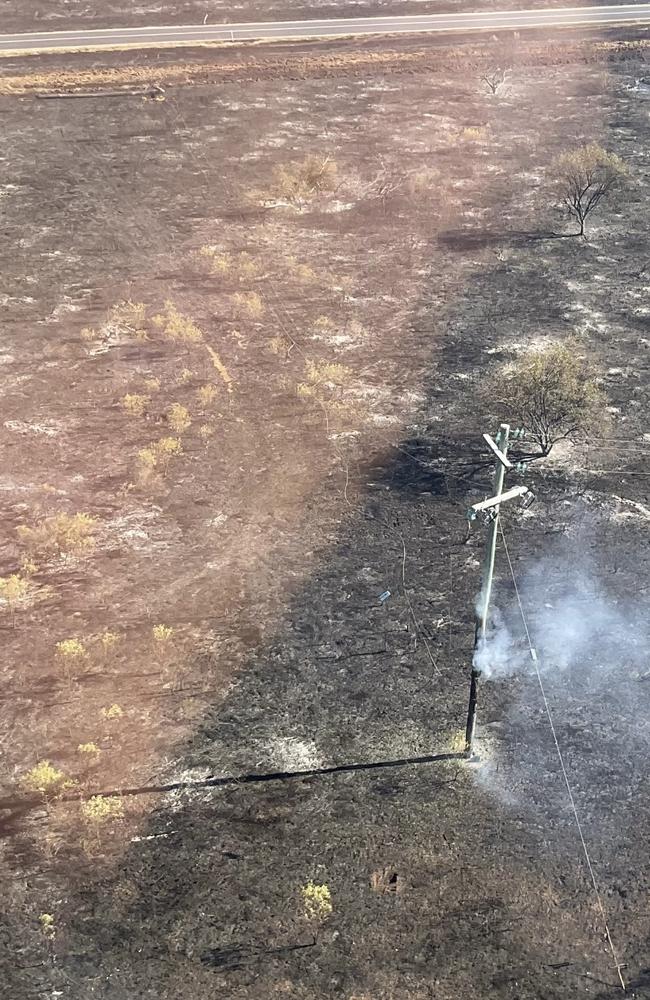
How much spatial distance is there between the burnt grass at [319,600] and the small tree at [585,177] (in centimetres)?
121

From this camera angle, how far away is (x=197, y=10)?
2717 inches

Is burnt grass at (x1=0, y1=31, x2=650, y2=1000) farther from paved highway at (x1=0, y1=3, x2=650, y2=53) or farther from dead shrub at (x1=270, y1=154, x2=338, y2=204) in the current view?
→ paved highway at (x1=0, y1=3, x2=650, y2=53)

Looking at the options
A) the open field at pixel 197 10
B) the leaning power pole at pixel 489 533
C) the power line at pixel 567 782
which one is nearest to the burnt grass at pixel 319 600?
the power line at pixel 567 782

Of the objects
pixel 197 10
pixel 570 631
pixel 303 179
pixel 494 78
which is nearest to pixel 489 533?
pixel 570 631

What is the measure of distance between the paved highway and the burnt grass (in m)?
23.2

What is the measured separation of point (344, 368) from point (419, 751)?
16.8 m

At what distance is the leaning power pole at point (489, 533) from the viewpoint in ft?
53.5

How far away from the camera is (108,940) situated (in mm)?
17109

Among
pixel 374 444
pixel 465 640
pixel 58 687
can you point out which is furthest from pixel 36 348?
pixel 465 640

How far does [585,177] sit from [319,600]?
30.9 meters

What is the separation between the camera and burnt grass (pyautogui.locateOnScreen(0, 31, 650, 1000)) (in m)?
17.3

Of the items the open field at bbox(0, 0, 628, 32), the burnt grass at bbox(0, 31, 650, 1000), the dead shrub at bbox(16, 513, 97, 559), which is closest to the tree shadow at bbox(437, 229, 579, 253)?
the burnt grass at bbox(0, 31, 650, 1000)

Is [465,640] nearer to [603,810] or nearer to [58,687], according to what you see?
[603,810]

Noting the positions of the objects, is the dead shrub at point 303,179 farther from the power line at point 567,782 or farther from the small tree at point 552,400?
the power line at point 567,782
